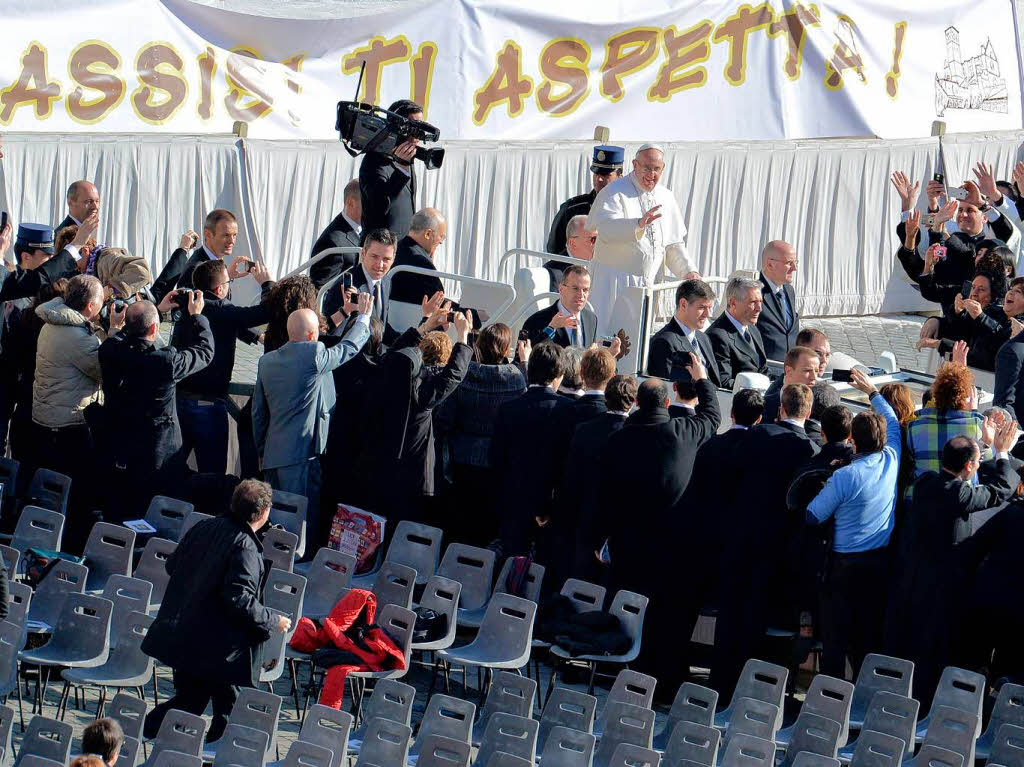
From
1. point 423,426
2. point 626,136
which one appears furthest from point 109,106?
point 423,426

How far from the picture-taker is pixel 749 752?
697 cm

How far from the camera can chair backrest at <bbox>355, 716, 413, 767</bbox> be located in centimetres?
689

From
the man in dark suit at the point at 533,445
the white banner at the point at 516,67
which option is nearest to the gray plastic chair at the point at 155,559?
the man in dark suit at the point at 533,445

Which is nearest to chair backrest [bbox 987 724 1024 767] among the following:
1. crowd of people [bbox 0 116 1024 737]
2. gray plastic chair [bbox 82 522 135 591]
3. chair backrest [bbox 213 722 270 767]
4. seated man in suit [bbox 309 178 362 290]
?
crowd of people [bbox 0 116 1024 737]

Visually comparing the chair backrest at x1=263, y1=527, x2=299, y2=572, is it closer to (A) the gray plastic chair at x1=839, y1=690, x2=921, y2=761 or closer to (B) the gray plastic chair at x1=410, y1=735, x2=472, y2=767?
(B) the gray plastic chair at x1=410, y1=735, x2=472, y2=767

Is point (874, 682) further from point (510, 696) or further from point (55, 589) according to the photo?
point (55, 589)

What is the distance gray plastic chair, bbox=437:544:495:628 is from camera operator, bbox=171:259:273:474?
1896 millimetres

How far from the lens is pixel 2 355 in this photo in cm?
1070

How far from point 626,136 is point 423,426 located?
7252mm

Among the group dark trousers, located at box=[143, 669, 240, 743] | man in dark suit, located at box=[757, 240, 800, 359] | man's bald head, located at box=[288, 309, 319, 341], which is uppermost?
man in dark suit, located at box=[757, 240, 800, 359]

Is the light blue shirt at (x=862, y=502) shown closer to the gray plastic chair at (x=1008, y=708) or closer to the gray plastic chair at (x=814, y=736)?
the gray plastic chair at (x=1008, y=708)

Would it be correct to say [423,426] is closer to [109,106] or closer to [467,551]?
[467,551]

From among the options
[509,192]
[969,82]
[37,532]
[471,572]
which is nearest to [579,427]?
[471,572]

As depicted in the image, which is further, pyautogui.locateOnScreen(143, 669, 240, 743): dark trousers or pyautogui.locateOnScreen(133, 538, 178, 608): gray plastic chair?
pyautogui.locateOnScreen(133, 538, 178, 608): gray plastic chair
